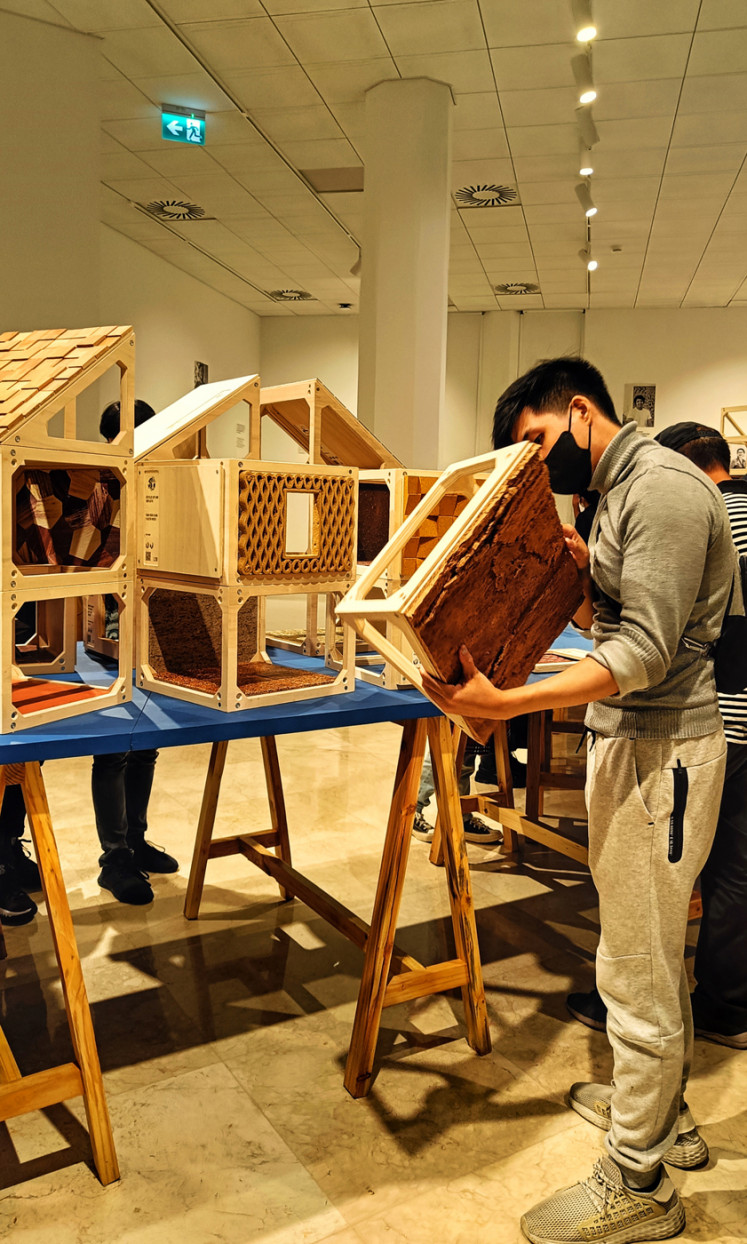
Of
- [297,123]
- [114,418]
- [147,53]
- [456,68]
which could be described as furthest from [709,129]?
[114,418]

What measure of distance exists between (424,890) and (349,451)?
5.48 feet

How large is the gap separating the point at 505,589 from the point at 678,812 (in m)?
0.54

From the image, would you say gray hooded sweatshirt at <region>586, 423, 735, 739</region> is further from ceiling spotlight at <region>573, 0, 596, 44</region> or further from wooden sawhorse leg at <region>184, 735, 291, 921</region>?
ceiling spotlight at <region>573, 0, 596, 44</region>

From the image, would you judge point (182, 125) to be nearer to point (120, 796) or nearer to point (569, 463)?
point (120, 796)

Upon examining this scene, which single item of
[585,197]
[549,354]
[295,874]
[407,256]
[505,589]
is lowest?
[295,874]

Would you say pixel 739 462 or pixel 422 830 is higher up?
pixel 739 462

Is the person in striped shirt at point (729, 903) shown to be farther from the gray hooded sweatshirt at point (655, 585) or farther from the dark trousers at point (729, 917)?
the gray hooded sweatshirt at point (655, 585)

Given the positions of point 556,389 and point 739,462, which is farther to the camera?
point 739,462

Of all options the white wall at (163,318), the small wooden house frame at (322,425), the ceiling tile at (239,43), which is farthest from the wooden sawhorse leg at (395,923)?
the white wall at (163,318)

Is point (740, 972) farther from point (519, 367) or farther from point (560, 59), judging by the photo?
point (519, 367)

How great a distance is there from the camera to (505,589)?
1497 mm

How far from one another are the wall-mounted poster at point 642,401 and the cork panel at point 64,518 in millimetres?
10305

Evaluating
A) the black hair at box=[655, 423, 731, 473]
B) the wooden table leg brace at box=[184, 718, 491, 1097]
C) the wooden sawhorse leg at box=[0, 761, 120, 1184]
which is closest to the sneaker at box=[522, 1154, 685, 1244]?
the wooden table leg brace at box=[184, 718, 491, 1097]

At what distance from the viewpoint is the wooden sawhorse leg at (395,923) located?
2.19m
